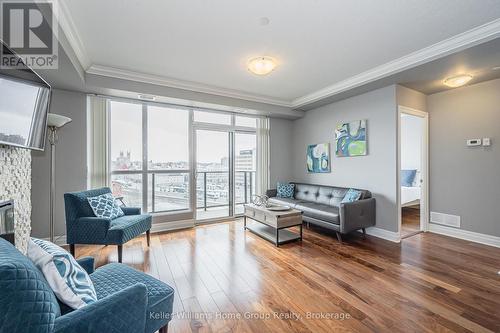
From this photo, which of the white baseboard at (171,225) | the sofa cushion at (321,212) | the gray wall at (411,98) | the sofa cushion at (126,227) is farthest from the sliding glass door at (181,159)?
the gray wall at (411,98)

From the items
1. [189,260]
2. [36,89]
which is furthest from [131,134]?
[189,260]

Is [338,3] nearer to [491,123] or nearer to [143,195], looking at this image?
[491,123]

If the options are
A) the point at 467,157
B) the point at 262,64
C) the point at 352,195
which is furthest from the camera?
the point at 352,195

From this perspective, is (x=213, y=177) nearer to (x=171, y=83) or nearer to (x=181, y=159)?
(x=181, y=159)

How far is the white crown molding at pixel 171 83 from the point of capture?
328 centimetres

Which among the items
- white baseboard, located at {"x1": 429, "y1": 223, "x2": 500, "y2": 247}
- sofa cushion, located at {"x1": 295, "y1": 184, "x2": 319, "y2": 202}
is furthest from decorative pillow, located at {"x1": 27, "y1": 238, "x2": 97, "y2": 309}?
white baseboard, located at {"x1": 429, "y1": 223, "x2": 500, "y2": 247}

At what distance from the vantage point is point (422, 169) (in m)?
3.99

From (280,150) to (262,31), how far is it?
11.2ft

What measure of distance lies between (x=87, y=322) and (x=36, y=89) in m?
1.88

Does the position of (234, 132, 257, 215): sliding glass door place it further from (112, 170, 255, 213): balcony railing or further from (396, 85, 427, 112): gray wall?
(396, 85, 427, 112): gray wall

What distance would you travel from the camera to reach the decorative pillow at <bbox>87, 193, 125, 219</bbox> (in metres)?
2.82

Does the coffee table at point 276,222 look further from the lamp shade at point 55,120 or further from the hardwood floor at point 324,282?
the lamp shade at point 55,120

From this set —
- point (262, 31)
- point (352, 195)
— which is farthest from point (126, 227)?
point (352, 195)

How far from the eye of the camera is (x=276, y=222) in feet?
10.6
